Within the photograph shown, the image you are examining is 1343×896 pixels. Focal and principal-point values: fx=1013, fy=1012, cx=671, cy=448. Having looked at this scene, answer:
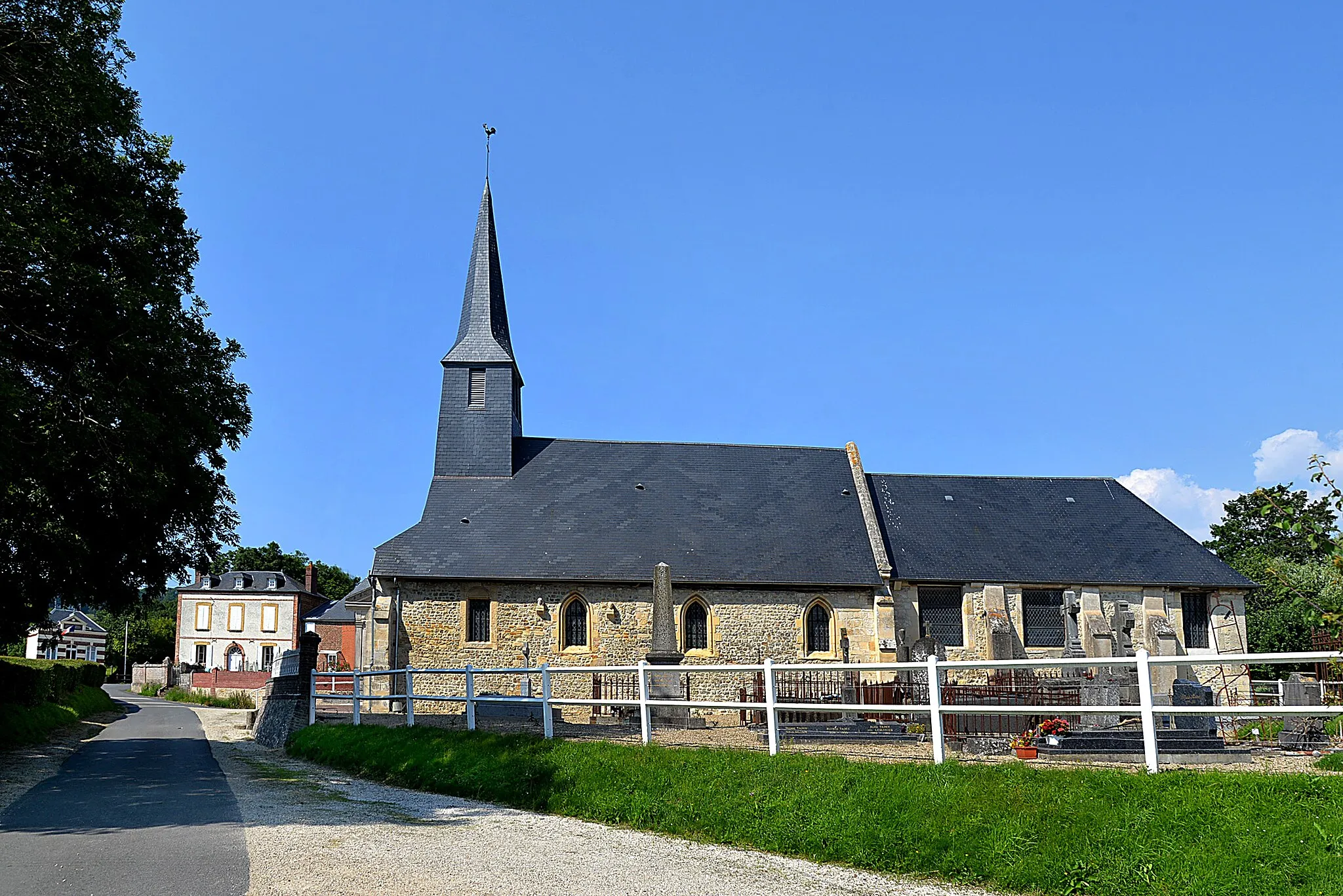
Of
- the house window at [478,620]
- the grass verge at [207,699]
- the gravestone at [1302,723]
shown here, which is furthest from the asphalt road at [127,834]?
the grass verge at [207,699]

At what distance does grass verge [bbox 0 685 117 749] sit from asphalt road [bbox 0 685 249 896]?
13.3 feet

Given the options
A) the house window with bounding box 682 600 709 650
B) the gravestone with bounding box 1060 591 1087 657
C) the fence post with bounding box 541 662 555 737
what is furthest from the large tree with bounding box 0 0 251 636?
the gravestone with bounding box 1060 591 1087 657

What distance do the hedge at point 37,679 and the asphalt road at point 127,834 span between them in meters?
7.01

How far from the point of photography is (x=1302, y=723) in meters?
14.2

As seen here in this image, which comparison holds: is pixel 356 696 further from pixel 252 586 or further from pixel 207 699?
pixel 252 586

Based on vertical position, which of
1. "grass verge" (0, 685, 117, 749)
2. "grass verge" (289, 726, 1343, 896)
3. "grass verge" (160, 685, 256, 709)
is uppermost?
"grass verge" (289, 726, 1343, 896)

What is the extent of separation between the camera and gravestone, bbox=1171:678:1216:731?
12.7 m

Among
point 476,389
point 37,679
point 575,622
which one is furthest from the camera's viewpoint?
point 476,389

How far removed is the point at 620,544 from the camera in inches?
1162

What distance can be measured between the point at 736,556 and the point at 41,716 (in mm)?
17851

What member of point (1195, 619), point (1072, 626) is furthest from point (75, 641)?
point (1195, 619)

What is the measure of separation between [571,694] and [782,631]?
20.2 feet

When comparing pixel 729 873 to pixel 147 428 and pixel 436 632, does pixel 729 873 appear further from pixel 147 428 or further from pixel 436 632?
pixel 436 632

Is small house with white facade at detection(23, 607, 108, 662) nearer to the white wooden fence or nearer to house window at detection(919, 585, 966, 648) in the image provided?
house window at detection(919, 585, 966, 648)
